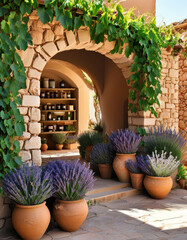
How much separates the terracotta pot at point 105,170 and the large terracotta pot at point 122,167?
0.17 meters

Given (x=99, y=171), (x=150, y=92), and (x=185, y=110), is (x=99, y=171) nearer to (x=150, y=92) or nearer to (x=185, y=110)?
(x=150, y=92)

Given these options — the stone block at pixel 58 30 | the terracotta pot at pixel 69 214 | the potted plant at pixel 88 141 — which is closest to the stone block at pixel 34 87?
the stone block at pixel 58 30

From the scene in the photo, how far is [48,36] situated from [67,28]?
0.24 metres

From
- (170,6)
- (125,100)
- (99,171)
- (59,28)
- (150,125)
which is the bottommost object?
(99,171)

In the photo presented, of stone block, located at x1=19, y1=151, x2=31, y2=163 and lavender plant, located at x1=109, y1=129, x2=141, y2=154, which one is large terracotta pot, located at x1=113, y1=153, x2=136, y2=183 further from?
stone block, located at x1=19, y1=151, x2=31, y2=163

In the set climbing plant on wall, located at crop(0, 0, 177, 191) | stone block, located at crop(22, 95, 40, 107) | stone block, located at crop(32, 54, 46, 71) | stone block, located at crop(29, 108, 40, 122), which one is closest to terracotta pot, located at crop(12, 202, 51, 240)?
climbing plant on wall, located at crop(0, 0, 177, 191)

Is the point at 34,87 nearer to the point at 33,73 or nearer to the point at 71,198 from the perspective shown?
the point at 33,73

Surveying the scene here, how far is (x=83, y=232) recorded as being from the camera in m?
2.70

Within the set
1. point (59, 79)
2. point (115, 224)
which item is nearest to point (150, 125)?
point (115, 224)

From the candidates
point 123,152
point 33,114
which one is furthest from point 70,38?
point 123,152

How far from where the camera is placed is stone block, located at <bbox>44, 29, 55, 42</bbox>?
326cm

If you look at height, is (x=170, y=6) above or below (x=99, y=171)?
above

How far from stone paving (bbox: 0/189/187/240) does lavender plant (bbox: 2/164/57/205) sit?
392 mm

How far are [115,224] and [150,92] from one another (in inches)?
82.7
